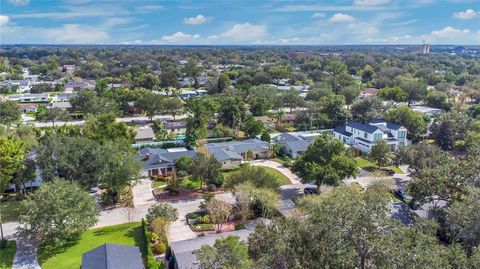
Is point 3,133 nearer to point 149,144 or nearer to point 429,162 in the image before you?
point 149,144

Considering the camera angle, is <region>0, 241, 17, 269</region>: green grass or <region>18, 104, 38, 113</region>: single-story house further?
<region>18, 104, 38, 113</region>: single-story house

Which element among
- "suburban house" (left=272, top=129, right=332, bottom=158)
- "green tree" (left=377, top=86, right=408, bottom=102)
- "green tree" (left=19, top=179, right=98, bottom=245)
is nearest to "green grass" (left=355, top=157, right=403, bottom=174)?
"suburban house" (left=272, top=129, right=332, bottom=158)

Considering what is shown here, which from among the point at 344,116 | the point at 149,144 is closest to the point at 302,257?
the point at 149,144

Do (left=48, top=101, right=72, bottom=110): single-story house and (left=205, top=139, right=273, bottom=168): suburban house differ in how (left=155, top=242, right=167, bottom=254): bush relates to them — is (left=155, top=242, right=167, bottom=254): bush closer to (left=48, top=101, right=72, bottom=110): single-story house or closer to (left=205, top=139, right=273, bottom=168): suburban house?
(left=205, top=139, right=273, bottom=168): suburban house

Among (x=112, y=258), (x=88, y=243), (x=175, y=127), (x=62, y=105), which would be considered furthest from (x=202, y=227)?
(x=62, y=105)

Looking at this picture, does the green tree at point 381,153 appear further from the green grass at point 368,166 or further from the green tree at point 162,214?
the green tree at point 162,214

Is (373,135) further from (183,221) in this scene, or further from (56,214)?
(56,214)

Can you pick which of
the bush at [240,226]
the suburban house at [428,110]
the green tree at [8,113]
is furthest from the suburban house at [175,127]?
the suburban house at [428,110]
